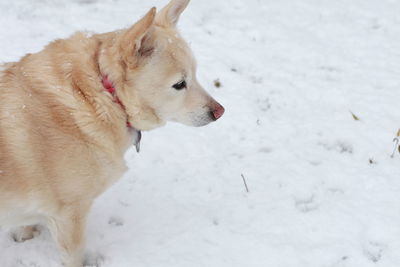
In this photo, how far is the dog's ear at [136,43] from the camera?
2537 mm

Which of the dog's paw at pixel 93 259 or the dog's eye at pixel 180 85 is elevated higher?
the dog's eye at pixel 180 85

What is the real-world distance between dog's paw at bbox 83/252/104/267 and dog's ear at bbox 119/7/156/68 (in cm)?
145

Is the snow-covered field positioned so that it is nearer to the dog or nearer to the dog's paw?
the dog's paw

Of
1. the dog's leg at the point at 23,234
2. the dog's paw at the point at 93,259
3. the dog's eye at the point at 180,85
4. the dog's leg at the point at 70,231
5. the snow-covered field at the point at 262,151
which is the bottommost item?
the snow-covered field at the point at 262,151

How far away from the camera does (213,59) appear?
532 cm

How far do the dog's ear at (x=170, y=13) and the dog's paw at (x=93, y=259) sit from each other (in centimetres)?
168

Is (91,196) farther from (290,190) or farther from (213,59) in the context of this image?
(213,59)

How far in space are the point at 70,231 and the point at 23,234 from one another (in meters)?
0.57

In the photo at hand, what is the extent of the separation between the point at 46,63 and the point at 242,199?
6.23 ft

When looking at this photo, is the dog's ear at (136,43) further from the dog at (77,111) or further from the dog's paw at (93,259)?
the dog's paw at (93,259)

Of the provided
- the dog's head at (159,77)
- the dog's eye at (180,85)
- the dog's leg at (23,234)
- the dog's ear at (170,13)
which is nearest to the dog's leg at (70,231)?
the dog's leg at (23,234)

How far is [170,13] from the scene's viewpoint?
312cm

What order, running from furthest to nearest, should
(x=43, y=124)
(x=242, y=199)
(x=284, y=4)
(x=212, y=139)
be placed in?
(x=284, y=4) < (x=212, y=139) < (x=242, y=199) < (x=43, y=124)

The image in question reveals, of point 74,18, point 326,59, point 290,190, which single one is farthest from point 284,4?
point 290,190
